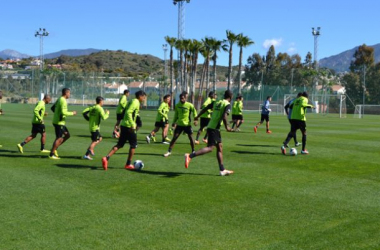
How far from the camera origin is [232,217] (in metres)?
7.00

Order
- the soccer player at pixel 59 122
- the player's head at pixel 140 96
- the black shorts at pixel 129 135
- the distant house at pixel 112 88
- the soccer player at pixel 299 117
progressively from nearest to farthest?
the black shorts at pixel 129 135 → the player's head at pixel 140 96 → the soccer player at pixel 59 122 → the soccer player at pixel 299 117 → the distant house at pixel 112 88

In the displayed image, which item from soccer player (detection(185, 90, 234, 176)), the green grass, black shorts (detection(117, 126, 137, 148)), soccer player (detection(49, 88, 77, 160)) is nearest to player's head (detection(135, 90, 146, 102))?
black shorts (detection(117, 126, 137, 148))

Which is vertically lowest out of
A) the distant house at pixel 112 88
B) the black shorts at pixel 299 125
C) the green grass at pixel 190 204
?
the green grass at pixel 190 204

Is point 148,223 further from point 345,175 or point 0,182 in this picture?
point 345,175

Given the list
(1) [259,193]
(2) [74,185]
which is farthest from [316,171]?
(2) [74,185]

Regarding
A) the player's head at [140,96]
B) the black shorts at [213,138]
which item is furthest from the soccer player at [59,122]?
the black shorts at [213,138]

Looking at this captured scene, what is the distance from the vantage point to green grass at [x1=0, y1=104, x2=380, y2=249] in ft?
19.7

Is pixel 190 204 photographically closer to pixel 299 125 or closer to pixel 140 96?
pixel 140 96

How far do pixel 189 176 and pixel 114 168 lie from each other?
211 centimetres

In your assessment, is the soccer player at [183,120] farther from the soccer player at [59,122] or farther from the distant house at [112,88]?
the distant house at [112,88]

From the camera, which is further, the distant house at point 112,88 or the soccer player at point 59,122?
the distant house at point 112,88

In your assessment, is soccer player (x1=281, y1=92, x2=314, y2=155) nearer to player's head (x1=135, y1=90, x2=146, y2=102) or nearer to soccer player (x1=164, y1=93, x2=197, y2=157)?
soccer player (x1=164, y1=93, x2=197, y2=157)

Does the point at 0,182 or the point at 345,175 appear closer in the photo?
the point at 0,182

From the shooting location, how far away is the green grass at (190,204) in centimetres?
600
